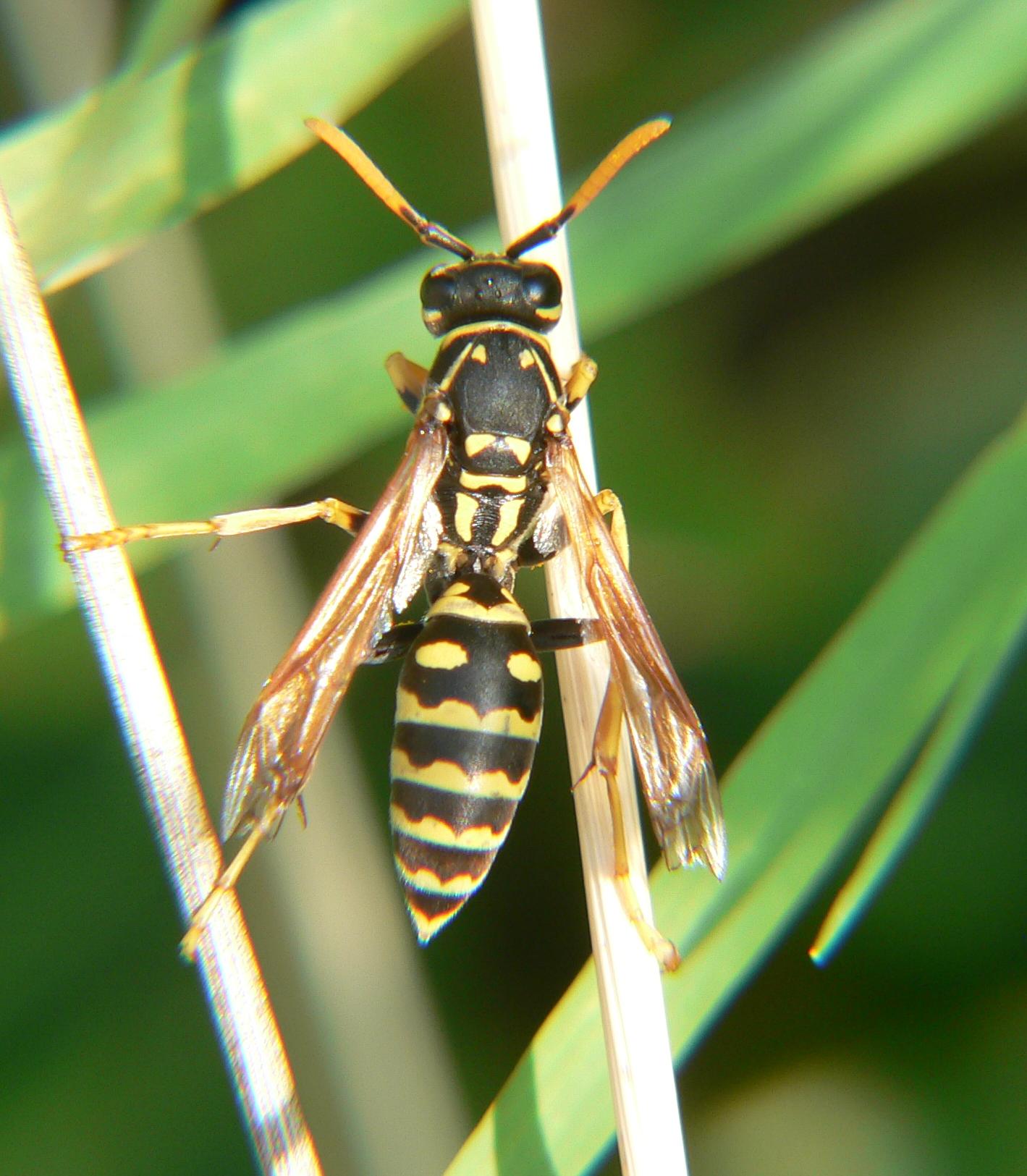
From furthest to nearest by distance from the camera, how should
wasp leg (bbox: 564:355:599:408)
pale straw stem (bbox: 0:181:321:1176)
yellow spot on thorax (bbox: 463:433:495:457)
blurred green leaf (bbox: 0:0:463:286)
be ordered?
yellow spot on thorax (bbox: 463:433:495:457), wasp leg (bbox: 564:355:599:408), blurred green leaf (bbox: 0:0:463:286), pale straw stem (bbox: 0:181:321:1176)

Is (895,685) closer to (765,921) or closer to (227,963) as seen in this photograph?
(765,921)

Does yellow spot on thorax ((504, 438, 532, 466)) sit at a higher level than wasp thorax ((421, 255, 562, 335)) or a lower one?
lower

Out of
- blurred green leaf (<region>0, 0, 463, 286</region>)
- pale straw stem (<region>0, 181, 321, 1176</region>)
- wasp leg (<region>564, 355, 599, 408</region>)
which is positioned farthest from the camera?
wasp leg (<region>564, 355, 599, 408</region>)

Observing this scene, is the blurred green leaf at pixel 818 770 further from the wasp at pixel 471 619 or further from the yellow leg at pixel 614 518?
the yellow leg at pixel 614 518

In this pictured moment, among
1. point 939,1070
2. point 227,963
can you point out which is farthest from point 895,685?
point 939,1070

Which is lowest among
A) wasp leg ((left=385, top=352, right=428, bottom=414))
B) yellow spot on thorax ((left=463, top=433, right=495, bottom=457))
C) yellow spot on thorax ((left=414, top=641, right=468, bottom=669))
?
yellow spot on thorax ((left=414, top=641, right=468, bottom=669))

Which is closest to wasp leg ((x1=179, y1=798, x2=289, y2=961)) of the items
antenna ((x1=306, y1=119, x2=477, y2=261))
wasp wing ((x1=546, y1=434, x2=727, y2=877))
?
wasp wing ((x1=546, y1=434, x2=727, y2=877))

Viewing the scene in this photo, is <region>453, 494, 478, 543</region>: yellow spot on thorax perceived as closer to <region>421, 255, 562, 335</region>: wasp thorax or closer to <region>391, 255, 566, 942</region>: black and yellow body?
<region>391, 255, 566, 942</region>: black and yellow body
